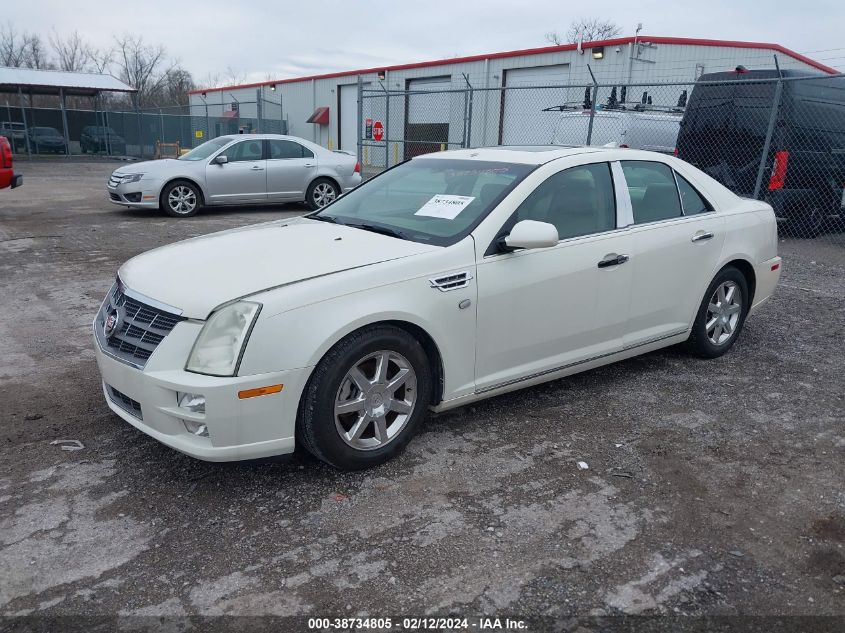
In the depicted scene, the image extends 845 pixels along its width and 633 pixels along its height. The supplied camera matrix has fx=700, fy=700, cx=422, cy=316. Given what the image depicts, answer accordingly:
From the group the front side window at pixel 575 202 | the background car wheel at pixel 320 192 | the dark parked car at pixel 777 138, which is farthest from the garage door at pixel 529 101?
the front side window at pixel 575 202

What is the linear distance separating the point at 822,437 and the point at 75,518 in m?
3.96

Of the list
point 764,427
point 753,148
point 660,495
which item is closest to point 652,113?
point 753,148

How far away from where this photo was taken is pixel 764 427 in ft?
13.6

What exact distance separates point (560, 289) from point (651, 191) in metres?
1.22

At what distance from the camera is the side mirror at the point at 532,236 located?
3.69 metres

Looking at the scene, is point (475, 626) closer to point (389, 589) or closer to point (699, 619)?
point (389, 589)

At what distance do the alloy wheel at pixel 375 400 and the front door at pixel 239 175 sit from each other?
33.1ft

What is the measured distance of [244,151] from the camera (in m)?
12.9

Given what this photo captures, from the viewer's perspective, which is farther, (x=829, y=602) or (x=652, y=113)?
(x=652, y=113)

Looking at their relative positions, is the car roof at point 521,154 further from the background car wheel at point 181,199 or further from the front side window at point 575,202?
the background car wheel at point 181,199

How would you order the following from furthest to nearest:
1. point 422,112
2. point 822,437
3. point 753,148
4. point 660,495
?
1. point 422,112
2. point 753,148
3. point 822,437
4. point 660,495

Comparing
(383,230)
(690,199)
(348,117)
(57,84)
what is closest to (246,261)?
(383,230)

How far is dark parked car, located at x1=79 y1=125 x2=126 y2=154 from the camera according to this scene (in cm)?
2955

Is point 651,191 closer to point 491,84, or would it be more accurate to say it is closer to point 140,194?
point 140,194
